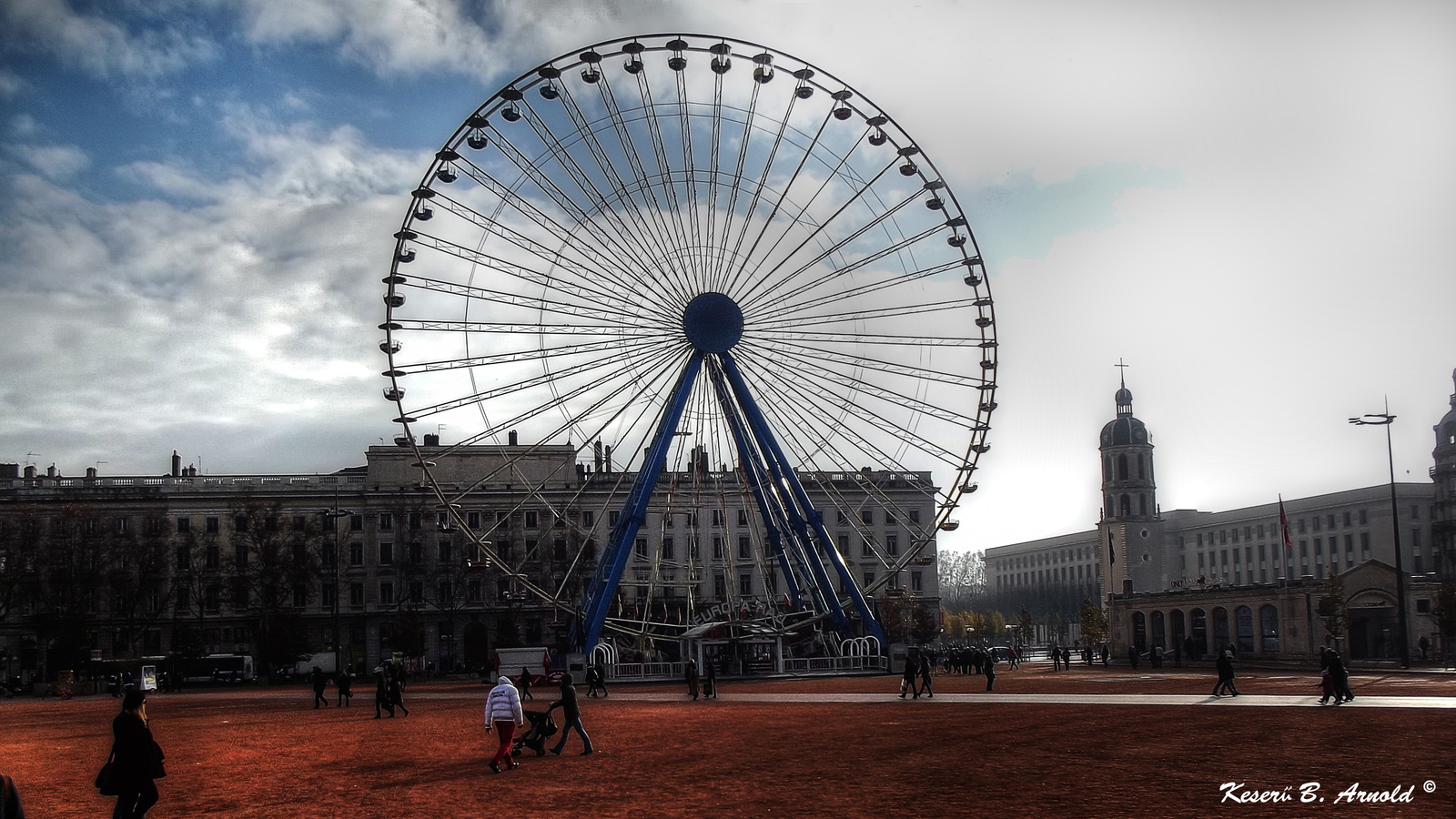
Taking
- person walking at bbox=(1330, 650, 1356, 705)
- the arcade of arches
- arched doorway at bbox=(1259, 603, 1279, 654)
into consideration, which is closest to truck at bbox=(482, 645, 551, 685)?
the arcade of arches

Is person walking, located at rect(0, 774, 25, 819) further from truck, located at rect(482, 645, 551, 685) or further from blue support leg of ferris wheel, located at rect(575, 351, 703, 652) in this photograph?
truck, located at rect(482, 645, 551, 685)

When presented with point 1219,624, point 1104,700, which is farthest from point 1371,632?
point 1104,700

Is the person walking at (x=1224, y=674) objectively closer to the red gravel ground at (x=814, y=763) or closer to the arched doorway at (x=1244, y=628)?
the red gravel ground at (x=814, y=763)

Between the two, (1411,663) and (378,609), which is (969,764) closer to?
(1411,663)

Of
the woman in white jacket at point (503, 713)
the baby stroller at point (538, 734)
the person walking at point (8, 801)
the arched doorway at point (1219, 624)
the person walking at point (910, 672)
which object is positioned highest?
the person walking at point (8, 801)

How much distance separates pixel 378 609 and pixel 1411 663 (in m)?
69.4

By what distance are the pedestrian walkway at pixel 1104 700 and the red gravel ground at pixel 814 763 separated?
0.96 m

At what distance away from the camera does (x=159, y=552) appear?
94.8 meters

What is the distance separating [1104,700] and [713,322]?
70.3 ft

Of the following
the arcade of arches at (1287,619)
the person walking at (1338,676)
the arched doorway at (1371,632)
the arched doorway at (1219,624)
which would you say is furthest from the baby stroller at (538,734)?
the arched doorway at (1219,624)

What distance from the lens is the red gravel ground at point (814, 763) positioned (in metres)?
17.3

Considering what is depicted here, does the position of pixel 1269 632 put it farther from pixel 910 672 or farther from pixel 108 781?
pixel 108 781

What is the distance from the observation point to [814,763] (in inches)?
863

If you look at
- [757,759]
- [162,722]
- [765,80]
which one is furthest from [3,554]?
[757,759]
